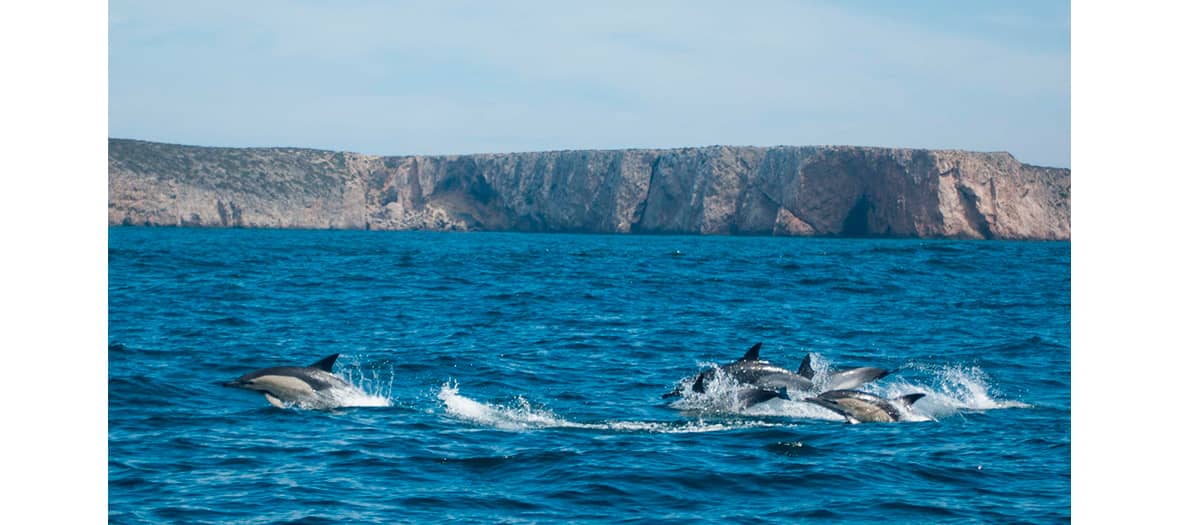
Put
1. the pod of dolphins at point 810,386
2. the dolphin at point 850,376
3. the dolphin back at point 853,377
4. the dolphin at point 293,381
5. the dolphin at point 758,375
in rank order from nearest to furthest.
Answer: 1. the pod of dolphins at point 810,386
2. the dolphin at point 293,381
3. the dolphin at point 758,375
4. the dolphin at point 850,376
5. the dolphin back at point 853,377

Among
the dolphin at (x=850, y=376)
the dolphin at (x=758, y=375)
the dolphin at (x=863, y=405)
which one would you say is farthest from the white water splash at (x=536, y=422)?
the dolphin at (x=850, y=376)

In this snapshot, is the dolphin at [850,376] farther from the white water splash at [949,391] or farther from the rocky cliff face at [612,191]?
the rocky cliff face at [612,191]

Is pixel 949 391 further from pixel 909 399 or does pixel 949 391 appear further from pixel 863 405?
pixel 863 405

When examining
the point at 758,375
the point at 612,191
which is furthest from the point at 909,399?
the point at 612,191

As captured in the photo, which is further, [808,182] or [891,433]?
[808,182]

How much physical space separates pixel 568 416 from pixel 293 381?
4504 mm

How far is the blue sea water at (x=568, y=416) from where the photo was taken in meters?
10.7

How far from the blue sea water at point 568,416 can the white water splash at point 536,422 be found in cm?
7
